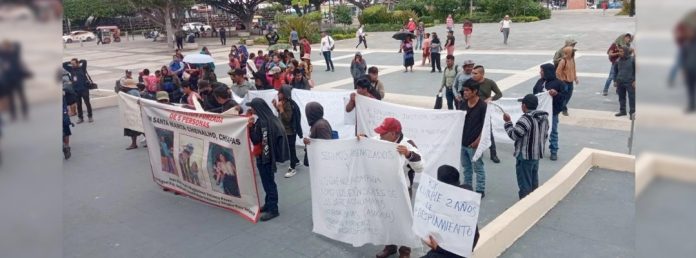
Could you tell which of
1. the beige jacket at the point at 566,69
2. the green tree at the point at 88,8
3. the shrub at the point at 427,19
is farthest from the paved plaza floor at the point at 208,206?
the green tree at the point at 88,8

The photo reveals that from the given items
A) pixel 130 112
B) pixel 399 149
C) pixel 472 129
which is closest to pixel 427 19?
pixel 130 112

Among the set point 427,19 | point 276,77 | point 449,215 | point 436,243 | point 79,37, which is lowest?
point 436,243

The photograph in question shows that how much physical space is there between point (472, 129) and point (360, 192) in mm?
1909

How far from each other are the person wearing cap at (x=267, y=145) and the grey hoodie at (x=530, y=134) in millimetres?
2689

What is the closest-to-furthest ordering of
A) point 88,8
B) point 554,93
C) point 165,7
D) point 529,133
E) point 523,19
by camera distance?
point 529,133 → point 554,93 → point 165,7 → point 523,19 → point 88,8

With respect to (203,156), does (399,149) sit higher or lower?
higher

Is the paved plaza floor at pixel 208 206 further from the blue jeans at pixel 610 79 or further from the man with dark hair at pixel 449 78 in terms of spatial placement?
the man with dark hair at pixel 449 78

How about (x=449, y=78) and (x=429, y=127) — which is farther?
(x=449, y=78)

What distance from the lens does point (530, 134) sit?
6.14 m

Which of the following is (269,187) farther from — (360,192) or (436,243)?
(436,243)

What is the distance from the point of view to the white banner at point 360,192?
5.13m

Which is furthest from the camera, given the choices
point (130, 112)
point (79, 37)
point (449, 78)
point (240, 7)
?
point (240, 7)

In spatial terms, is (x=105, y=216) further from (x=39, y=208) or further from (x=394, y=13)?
(x=394, y=13)

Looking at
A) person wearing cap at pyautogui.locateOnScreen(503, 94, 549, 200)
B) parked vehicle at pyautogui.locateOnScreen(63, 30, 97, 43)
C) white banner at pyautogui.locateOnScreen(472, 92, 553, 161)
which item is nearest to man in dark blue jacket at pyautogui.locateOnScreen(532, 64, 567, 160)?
white banner at pyautogui.locateOnScreen(472, 92, 553, 161)
